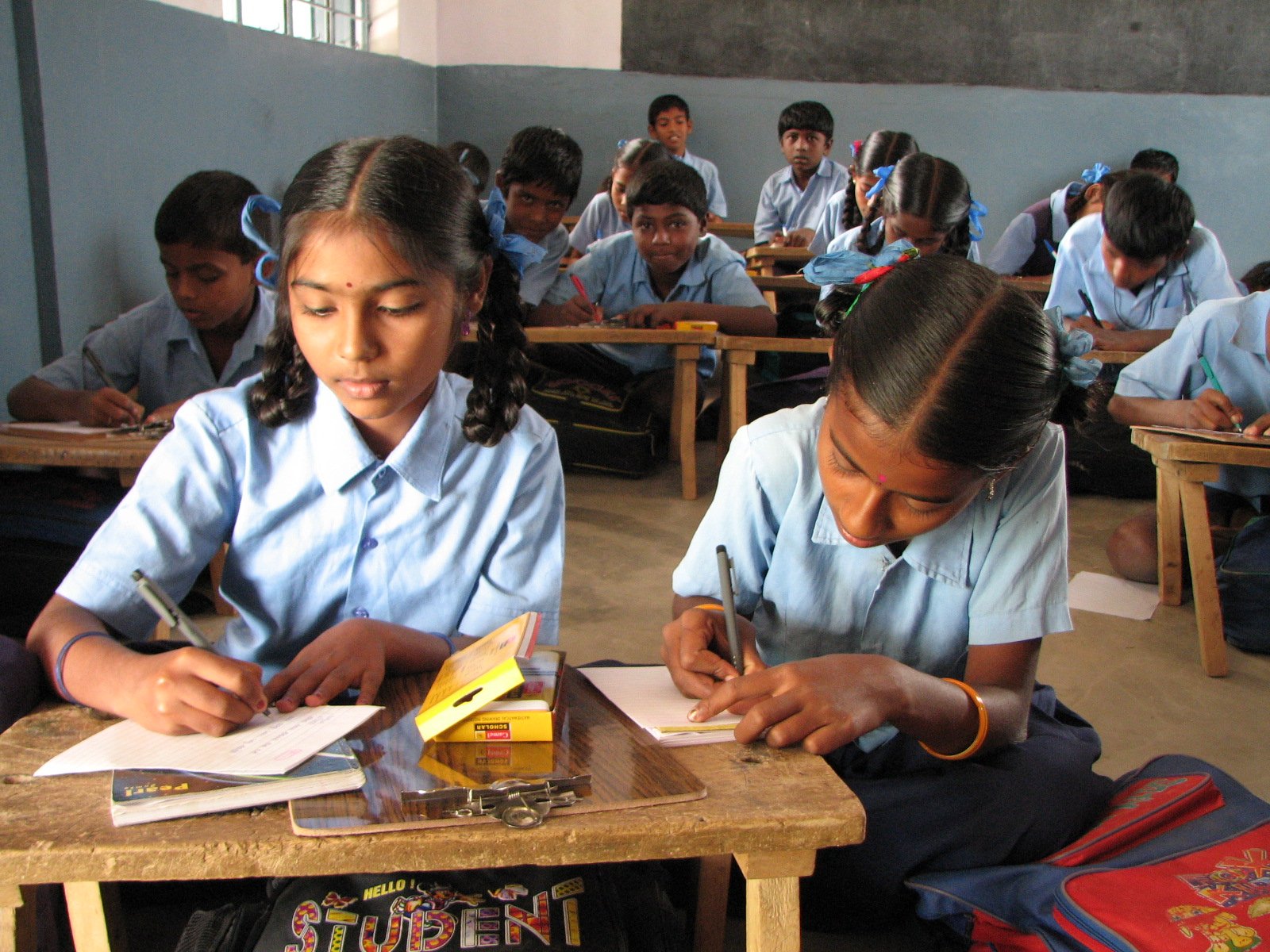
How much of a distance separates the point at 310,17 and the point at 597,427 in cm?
315

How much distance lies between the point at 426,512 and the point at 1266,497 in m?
2.65

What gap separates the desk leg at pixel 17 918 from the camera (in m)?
0.77

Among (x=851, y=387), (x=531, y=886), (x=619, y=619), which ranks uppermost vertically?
(x=851, y=387)

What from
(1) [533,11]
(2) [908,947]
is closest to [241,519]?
(2) [908,947]

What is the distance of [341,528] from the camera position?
1.29 m

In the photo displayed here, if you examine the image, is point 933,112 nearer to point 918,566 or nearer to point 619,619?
point 619,619

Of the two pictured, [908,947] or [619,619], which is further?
[619,619]

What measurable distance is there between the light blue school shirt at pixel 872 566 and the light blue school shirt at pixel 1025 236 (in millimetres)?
5201

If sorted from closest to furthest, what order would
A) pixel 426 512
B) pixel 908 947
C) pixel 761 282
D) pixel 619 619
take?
pixel 426 512
pixel 908 947
pixel 619 619
pixel 761 282

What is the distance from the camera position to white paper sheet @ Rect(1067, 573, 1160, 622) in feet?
9.59

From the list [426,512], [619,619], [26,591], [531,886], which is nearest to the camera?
[531,886]

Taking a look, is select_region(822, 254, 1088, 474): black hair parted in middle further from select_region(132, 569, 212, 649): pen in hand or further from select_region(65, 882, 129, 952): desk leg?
select_region(65, 882, 129, 952): desk leg

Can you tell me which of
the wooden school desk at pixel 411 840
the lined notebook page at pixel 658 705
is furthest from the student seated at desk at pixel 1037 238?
the wooden school desk at pixel 411 840

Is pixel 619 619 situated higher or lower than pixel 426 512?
lower
